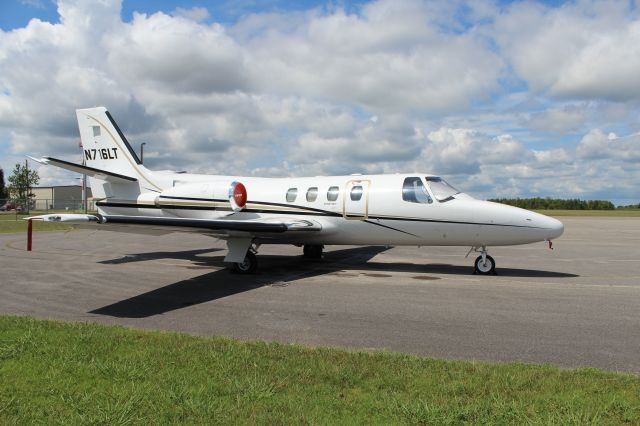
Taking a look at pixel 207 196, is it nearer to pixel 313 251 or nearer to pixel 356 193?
pixel 313 251

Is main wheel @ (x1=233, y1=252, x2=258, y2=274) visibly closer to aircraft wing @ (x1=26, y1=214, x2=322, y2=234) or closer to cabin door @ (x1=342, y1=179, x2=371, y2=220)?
aircraft wing @ (x1=26, y1=214, x2=322, y2=234)

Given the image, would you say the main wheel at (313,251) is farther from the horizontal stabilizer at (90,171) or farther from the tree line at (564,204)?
the tree line at (564,204)

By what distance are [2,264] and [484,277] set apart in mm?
14367

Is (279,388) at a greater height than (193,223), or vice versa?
(193,223)

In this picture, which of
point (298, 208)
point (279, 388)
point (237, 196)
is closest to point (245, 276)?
point (298, 208)

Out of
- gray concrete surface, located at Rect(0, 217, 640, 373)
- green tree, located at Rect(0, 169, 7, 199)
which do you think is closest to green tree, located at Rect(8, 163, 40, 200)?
green tree, located at Rect(0, 169, 7, 199)

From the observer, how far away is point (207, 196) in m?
15.4

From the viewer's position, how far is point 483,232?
12.3 meters

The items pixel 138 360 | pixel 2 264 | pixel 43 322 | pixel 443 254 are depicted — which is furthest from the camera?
pixel 443 254

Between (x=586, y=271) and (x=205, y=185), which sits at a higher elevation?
(x=205, y=185)

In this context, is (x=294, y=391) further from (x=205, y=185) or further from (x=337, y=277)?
(x=205, y=185)

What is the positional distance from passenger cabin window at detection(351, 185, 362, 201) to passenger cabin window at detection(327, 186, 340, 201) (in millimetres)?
462

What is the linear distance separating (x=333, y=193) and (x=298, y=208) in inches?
46.9

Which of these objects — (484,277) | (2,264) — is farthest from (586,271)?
(2,264)
